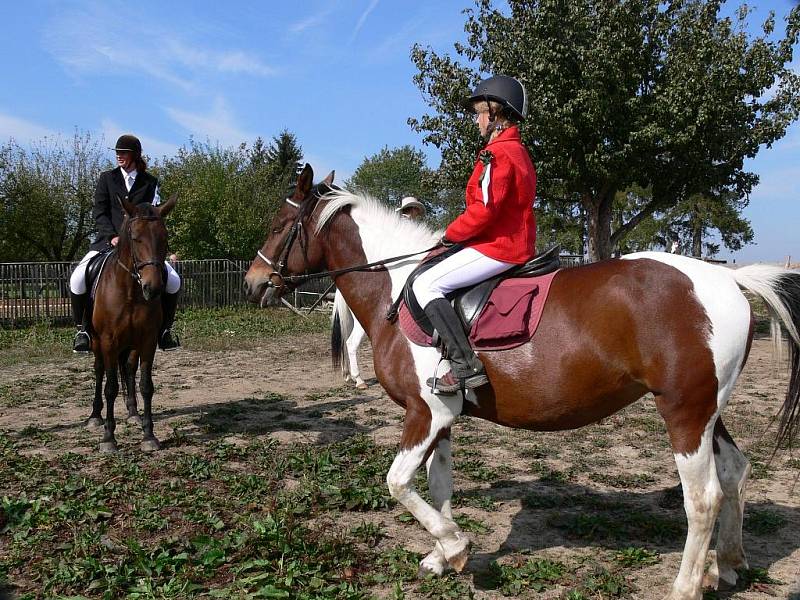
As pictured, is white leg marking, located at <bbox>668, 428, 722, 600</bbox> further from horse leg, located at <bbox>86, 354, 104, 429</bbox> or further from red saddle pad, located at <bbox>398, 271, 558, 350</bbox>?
horse leg, located at <bbox>86, 354, 104, 429</bbox>

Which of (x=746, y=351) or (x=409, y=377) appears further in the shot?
(x=409, y=377)

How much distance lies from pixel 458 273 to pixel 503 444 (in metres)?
3.59

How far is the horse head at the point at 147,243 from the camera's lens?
20.1ft

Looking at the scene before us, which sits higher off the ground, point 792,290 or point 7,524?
point 792,290

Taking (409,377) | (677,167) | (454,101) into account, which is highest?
(454,101)

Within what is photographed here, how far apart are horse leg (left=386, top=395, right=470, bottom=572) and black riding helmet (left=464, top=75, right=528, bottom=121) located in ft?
6.04

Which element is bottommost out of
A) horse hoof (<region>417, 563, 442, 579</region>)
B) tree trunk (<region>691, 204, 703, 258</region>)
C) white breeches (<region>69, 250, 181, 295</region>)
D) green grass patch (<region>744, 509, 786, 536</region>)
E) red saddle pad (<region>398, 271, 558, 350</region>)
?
green grass patch (<region>744, 509, 786, 536</region>)

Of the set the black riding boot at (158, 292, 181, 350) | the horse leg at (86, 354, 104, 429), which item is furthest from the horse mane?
the horse leg at (86, 354, 104, 429)

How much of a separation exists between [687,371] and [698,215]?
46.9 m

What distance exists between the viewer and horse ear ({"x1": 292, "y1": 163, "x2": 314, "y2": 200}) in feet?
14.3

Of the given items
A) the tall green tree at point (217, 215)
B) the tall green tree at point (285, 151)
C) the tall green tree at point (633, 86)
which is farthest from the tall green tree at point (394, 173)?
the tall green tree at point (633, 86)

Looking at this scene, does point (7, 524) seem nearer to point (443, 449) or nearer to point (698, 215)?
point (443, 449)

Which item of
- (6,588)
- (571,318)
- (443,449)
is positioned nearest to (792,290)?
(571,318)

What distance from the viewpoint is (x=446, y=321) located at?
12.2 ft
